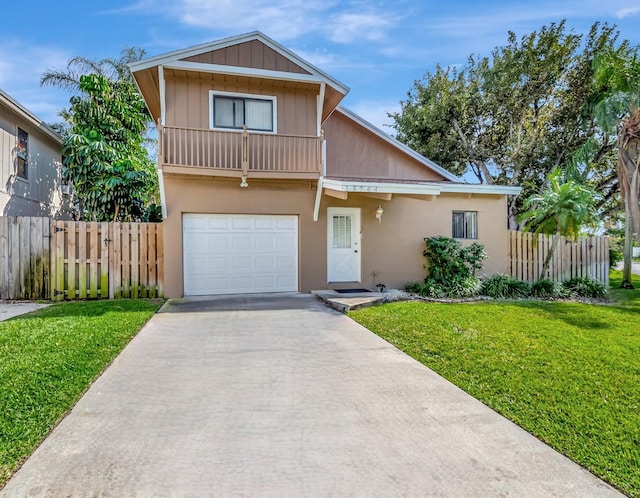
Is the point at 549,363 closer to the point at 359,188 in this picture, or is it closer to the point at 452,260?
the point at 359,188

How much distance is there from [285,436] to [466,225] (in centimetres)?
958

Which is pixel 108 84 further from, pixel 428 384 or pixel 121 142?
pixel 428 384

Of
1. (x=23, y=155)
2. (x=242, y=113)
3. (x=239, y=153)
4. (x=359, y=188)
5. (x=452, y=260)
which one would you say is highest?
(x=242, y=113)

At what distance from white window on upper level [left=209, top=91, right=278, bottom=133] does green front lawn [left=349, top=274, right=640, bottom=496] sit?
5269 millimetres

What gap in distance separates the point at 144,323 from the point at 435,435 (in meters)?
5.05

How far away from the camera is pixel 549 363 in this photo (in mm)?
4328

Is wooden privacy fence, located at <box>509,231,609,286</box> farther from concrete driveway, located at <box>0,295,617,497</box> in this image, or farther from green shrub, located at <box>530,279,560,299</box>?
concrete driveway, located at <box>0,295,617,497</box>

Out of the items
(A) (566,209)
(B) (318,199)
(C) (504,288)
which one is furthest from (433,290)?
(A) (566,209)

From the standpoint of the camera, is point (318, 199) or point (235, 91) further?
point (318, 199)

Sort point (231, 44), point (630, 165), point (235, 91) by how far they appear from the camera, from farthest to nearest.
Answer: point (630, 165) < point (235, 91) < point (231, 44)

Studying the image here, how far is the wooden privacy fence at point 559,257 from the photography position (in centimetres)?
1116

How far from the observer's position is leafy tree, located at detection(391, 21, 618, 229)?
15508 millimetres

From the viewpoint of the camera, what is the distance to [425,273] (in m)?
10.5

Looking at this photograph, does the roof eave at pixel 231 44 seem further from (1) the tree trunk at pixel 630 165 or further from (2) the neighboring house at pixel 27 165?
(1) the tree trunk at pixel 630 165
